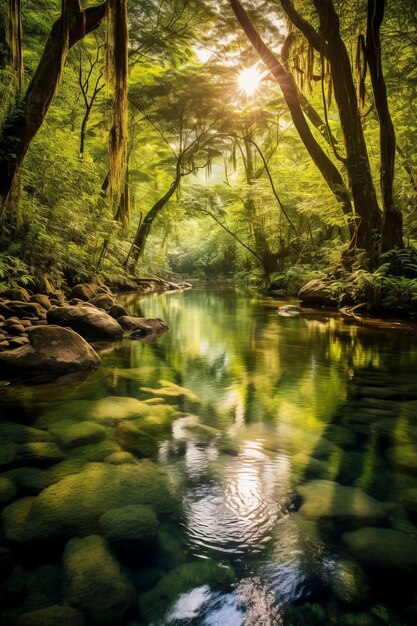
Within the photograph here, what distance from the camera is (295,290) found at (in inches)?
669

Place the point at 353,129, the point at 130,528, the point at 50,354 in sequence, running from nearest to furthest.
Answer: the point at 130,528 → the point at 50,354 → the point at 353,129

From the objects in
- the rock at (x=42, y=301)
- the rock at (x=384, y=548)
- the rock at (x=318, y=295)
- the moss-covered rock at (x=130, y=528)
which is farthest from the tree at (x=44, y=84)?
the rock at (x=318, y=295)

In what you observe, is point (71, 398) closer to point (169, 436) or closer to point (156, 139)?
point (169, 436)

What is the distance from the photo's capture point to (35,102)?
5645 mm

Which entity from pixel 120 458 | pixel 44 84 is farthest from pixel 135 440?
pixel 44 84

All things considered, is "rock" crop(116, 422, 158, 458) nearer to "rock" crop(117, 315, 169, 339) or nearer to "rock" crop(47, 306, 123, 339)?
"rock" crop(47, 306, 123, 339)

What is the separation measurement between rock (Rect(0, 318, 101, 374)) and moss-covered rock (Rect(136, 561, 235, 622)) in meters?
3.51

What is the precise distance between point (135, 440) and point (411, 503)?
193 centimetres

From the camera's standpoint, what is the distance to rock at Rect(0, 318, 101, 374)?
183 inches

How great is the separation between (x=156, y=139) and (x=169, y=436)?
785 inches

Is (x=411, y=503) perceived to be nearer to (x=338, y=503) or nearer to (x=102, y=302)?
(x=338, y=503)

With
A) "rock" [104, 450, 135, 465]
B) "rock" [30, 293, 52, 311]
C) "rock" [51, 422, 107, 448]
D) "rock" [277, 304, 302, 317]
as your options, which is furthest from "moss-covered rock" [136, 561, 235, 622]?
"rock" [277, 304, 302, 317]

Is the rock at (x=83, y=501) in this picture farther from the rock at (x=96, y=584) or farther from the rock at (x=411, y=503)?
the rock at (x=411, y=503)

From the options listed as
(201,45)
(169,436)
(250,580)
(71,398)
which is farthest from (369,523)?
(201,45)
